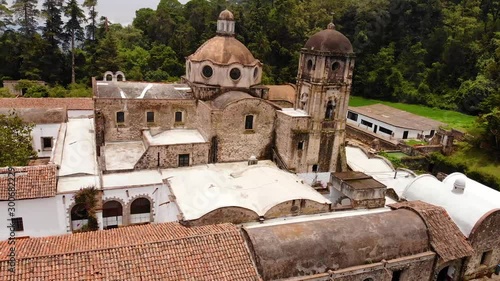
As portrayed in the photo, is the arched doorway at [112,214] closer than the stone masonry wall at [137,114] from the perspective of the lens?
Yes

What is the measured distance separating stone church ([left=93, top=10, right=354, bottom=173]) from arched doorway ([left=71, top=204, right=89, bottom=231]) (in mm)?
3927

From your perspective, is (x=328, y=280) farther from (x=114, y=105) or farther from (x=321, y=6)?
(x=321, y=6)

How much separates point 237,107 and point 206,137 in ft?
8.08

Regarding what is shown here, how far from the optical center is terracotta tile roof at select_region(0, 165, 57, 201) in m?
15.7

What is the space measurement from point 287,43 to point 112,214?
41.1 meters

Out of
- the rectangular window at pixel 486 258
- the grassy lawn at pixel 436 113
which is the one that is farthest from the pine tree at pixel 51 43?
the rectangular window at pixel 486 258

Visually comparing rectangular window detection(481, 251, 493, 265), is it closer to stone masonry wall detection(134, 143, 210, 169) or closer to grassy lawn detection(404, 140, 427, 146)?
stone masonry wall detection(134, 143, 210, 169)

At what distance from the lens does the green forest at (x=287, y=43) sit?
43.2 metres

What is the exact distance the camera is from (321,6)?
201 feet

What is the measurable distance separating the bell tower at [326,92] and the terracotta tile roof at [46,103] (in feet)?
54.4

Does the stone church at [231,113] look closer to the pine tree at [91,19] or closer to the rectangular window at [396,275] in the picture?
the rectangular window at [396,275]

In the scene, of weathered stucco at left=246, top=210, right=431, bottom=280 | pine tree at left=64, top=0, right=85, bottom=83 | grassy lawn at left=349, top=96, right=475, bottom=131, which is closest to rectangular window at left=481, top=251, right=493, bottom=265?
weathered stucco at left=246, top=210, right=431, bottom=280

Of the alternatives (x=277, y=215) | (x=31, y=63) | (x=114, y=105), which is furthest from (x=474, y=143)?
(x=31, y=63)

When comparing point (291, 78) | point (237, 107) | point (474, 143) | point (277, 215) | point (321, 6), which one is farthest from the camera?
point (321, 6)
